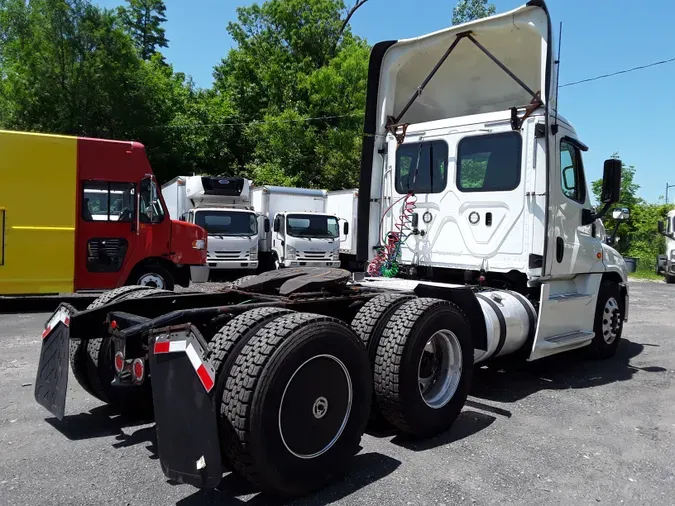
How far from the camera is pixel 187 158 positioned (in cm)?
3172

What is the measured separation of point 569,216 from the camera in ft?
21.2

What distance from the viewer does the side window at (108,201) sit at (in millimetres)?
10805

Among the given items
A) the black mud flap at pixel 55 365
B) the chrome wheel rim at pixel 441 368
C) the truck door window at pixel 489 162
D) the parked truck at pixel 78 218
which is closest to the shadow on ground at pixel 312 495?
the chrome wheel rim at pixel 441 368

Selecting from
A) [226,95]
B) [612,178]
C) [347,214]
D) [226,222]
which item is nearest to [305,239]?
[226,222]

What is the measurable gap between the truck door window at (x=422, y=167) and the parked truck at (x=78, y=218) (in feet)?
19.7

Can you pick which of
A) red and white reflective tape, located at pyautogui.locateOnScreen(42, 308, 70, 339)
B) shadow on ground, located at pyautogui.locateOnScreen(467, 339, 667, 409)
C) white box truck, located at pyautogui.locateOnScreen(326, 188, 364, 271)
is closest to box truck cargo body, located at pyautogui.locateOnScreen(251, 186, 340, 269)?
white box truck, located at pyautogui.locateOnScreen(326, 188, 364, 271)

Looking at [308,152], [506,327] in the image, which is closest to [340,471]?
[506,327]

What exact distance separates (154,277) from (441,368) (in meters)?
8.16

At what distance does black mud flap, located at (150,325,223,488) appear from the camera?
2975 mm

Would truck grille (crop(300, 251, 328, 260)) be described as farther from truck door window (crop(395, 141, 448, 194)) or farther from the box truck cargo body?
truck door window (crop(395, 141, 448, 194))

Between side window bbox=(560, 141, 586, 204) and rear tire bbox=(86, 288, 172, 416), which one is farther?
side window bbox=(560, 141, 586, 204)

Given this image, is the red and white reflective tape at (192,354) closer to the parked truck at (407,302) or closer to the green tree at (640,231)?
the parked truck at (407,302)

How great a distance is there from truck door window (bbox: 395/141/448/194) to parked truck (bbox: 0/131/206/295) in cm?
600

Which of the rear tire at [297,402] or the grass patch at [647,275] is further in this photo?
the grass patch at [647,275]
